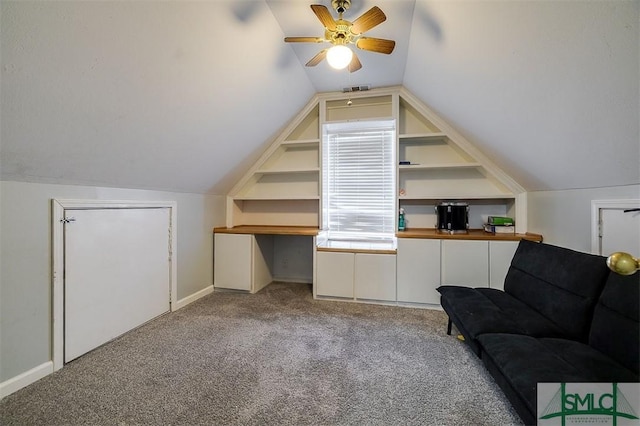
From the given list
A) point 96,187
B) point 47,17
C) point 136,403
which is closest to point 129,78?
point 47,17

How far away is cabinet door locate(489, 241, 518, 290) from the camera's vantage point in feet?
8.91

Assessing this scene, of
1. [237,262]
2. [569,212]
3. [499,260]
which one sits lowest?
[237,262]

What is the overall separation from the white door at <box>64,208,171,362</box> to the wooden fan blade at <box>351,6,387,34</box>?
235cm

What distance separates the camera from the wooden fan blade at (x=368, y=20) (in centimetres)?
152

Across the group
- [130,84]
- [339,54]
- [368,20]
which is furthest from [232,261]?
[368,20]

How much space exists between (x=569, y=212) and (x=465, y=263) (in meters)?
0.97

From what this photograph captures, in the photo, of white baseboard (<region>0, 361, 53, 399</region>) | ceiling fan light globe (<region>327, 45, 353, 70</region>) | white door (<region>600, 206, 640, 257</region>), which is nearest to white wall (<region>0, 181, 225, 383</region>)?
white baseboard (<region>0, 361, 53, 399</region>)

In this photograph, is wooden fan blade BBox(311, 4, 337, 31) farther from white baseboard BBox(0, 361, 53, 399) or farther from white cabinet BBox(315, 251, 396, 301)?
white baseboard BBox(0, 361, 53, 399)

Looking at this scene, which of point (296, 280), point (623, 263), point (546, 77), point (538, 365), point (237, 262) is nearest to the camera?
point (623, 263)

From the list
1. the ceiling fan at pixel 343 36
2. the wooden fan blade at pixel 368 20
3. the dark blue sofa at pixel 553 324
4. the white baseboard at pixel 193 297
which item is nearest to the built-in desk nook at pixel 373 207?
the white baseboard at pixel 193 297

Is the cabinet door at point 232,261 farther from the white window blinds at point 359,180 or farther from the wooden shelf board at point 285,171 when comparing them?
the white window blinds at point 359,180

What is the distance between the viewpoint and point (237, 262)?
3359mm

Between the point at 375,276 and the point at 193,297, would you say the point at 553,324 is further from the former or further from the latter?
the point at 193,297

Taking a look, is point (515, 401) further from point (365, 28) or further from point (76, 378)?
point (76, 378)
